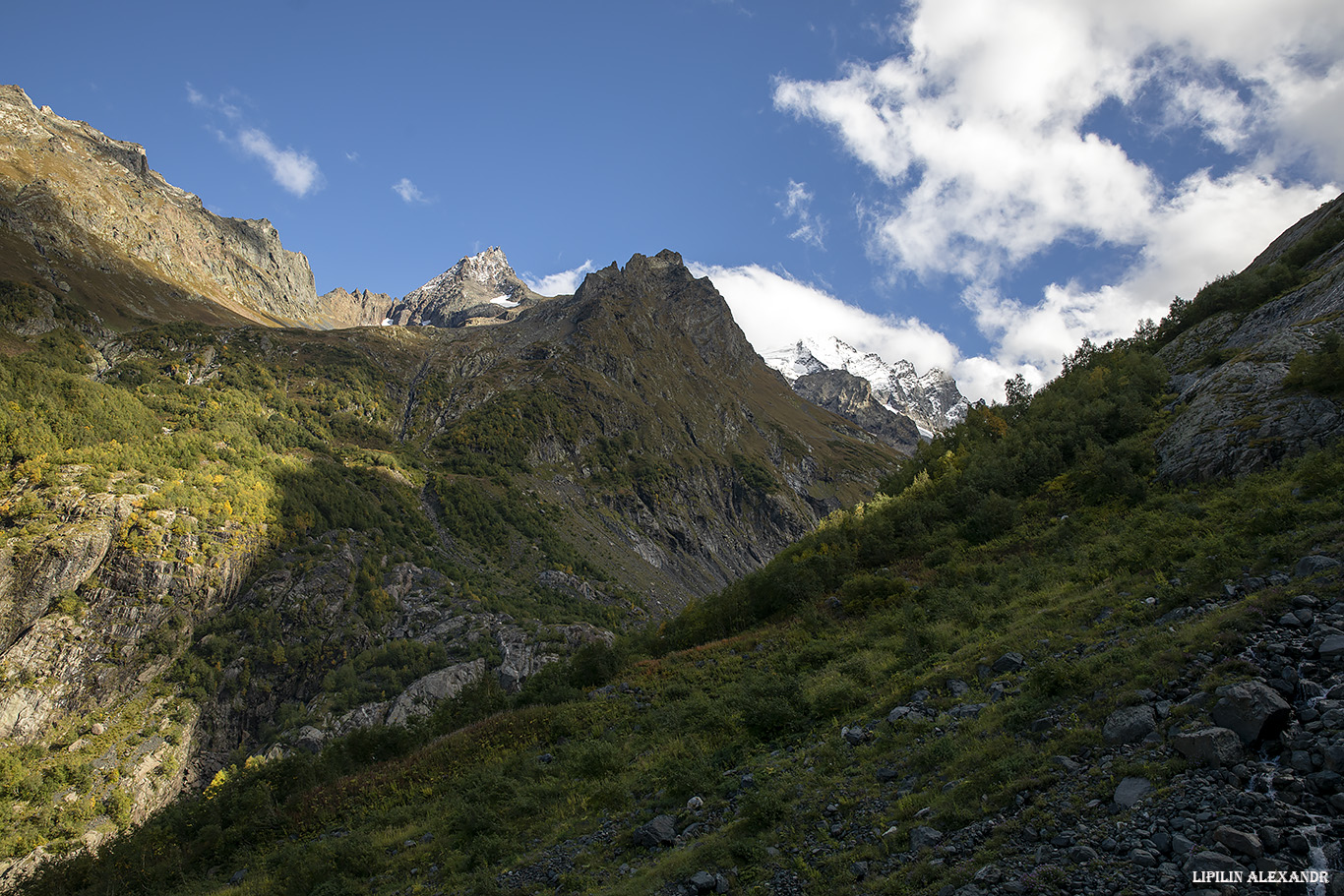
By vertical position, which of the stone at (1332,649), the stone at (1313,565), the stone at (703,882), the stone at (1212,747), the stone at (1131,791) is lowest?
the stone at (703,882)

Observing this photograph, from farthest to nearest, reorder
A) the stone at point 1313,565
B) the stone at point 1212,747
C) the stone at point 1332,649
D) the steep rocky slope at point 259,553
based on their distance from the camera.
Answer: the steep rocky slope at point 259,553
the stone at point 1313,565
the stone at point 1332,649
the stone at point 1212,747

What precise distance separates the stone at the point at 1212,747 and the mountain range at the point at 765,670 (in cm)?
5

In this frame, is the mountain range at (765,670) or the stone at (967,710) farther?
the stone at (967,710)

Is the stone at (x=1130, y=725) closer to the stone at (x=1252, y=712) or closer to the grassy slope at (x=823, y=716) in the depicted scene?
the grassy slope at (x=823, y=716)

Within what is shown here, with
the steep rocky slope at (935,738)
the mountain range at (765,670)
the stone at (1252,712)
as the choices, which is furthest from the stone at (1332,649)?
the stone at (1252,712)

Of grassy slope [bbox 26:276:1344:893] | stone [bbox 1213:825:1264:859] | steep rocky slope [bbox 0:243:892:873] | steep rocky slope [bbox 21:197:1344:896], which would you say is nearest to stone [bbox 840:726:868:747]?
steep rocky slope [bbox 21:197:1344:896]

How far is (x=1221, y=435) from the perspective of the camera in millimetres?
25422

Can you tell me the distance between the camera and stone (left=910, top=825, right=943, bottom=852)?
9648 millimetres

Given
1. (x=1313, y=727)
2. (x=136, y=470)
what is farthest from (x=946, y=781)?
(x=136, y=470)

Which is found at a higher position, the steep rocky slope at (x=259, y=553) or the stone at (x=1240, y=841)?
the steep rocky slope at (x=259, y=553)

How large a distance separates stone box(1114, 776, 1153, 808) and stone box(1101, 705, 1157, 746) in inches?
45.4

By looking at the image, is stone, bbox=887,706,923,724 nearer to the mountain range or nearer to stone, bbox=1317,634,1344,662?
the mountain range

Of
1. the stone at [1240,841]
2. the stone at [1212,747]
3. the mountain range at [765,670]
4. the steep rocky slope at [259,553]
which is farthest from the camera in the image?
the steep rocky slope at [259,553]

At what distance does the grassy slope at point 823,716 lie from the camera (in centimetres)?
1140
